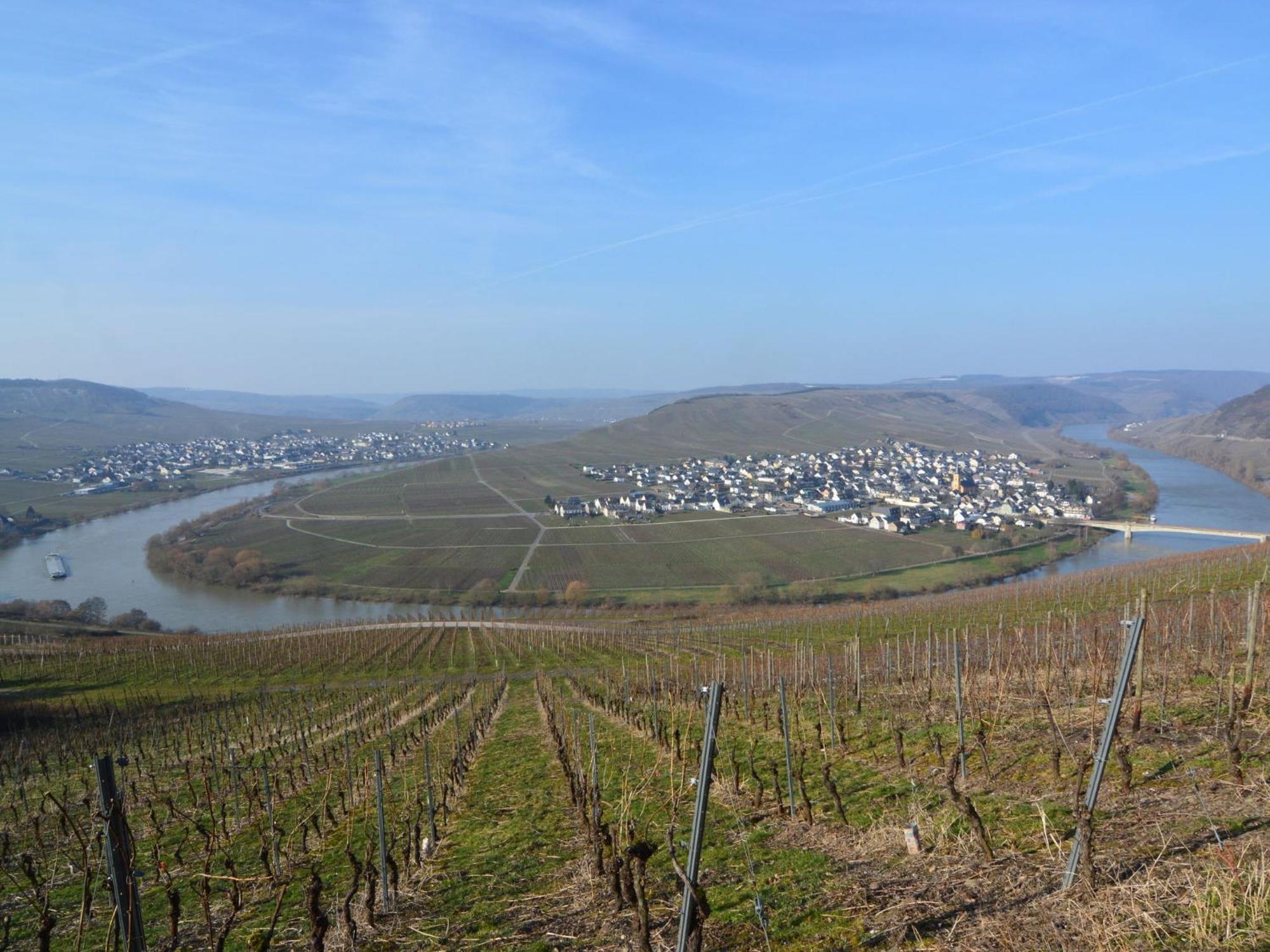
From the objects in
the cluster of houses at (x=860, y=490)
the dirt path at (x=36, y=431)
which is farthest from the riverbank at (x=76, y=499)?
the cluster of houses at (x=860, y=490)

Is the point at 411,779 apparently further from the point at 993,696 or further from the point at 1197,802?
the point at 1197,802

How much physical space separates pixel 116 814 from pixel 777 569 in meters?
46.2

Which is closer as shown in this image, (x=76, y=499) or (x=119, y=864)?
(x=119, y=864)

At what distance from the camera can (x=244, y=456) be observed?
135750mm

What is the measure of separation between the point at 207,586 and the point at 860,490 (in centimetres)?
5793

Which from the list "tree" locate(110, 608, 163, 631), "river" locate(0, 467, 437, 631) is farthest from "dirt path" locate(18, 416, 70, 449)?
"tree" locate(110, 608, 163, 631)

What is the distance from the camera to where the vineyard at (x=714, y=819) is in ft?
13.3

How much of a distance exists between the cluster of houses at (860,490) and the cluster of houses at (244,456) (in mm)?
55520

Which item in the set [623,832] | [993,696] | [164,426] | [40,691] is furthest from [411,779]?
[164,426]

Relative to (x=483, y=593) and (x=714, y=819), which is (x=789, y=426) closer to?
(x=483, y=593)

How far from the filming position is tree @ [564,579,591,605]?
43781 mm

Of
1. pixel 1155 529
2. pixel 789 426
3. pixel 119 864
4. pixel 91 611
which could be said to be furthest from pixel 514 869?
pixel 789 426

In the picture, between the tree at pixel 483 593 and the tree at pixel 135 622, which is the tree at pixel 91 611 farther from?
the tree at pixel 483 593

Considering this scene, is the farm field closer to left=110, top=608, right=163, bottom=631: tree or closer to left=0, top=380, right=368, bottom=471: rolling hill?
left=110, top=608, right=163, bottom=631: tree
